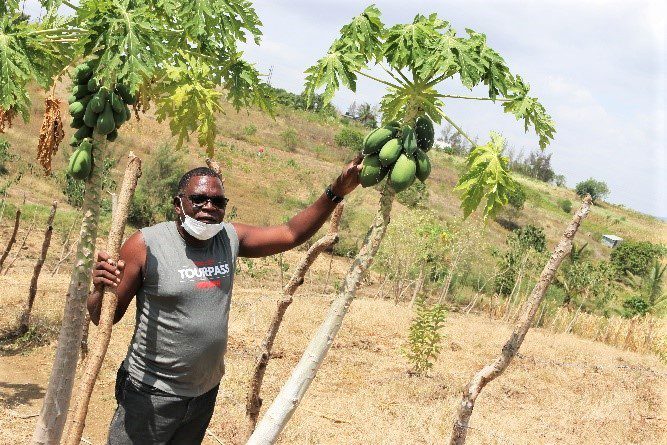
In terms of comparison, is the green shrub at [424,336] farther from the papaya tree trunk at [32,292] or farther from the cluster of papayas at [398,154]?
the cluster of papayas at [398,154]

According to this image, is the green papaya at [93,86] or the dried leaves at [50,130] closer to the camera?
the green papaya at [93,86]

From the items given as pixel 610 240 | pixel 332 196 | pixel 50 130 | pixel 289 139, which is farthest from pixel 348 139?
pixel 332 196

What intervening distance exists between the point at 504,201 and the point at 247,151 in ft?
A: 124

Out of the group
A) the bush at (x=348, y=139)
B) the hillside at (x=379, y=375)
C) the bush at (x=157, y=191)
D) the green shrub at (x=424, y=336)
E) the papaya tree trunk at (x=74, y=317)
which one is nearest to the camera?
the papaya tree trunk at (x=74, y=317)

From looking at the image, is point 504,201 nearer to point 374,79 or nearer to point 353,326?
point 374,79

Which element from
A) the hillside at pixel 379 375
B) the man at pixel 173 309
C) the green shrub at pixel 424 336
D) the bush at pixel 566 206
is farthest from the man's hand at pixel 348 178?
the bush at pixel 566 206

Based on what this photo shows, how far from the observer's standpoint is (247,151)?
3978 centimetres

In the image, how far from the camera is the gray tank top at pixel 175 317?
9.45 ft

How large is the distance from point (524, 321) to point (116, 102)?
2.91 metres

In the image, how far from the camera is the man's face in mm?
2959

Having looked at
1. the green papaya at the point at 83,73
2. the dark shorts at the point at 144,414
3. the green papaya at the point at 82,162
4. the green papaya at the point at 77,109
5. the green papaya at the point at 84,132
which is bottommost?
the dark shorts at the point at 144,414

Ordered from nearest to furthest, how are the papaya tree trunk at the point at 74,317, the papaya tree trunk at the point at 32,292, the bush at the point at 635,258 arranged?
the papaya tree trunk at the point at 74,317, the papaya tree trunk at the point at 32,292, the bush at the point at 635,258

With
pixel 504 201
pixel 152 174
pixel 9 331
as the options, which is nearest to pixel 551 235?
pixel 152 174

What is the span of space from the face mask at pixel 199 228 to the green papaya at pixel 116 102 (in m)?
0.90
